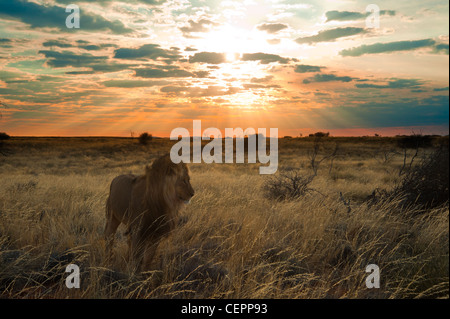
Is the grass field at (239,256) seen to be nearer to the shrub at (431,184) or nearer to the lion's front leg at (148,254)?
the lion's front leg at (148,254)

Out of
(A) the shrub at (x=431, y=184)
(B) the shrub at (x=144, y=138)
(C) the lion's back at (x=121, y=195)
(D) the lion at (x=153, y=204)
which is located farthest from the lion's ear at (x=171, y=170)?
(B) the shrub at (x=144, y=138)

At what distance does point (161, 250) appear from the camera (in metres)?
4.83

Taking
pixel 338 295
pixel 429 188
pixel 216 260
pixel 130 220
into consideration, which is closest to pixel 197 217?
Result: pixel 216 260

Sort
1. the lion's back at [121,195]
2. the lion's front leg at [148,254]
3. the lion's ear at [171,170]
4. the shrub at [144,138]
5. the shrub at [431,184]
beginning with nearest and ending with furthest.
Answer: the lion's ear at [171,170], the lion's front leg at [148,254], the lion's back at [121,195], the shrub at [431,184], the shrub at [144,138]

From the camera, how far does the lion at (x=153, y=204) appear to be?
3.89 metres

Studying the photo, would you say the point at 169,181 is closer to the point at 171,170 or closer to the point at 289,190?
the point at 171,170

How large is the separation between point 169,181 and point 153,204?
1.22ft

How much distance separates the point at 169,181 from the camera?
389 cm

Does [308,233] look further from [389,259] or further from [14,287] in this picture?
[14,287]

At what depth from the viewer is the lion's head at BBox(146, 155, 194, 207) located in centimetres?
383

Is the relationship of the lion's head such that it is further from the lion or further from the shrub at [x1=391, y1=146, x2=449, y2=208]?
the shrub at [x1=391, y1=146, x2=449, y2=208]

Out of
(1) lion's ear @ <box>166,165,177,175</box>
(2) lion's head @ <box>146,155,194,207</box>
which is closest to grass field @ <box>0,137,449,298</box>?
(2) lion's head @ <box>146,155,194,207</box>

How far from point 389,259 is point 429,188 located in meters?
4.57
